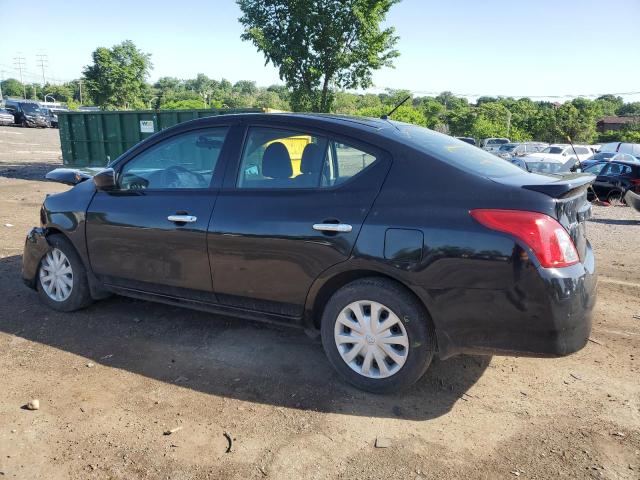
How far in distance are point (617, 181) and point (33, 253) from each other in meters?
14.5

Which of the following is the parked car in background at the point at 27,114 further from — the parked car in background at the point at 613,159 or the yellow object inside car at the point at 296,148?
the yellow object inside car at the point at 296,148

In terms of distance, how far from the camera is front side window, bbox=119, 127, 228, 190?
3.86 meters

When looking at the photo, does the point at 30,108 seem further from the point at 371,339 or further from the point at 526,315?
the point at 526,315

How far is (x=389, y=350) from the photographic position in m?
3.13

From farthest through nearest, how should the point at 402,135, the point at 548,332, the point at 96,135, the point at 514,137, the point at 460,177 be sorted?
the point at 514,137, the point at 96,135, the point at 402,135, the point at 460,177, the point at 548,332

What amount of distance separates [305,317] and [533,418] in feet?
4.98

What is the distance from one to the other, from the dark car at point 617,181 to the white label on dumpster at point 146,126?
12604 millimetres

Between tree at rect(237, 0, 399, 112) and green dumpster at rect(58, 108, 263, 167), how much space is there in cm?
347

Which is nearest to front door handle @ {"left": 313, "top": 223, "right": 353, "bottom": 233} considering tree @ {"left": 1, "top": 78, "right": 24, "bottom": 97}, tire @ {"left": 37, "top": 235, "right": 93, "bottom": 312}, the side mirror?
the side mirror

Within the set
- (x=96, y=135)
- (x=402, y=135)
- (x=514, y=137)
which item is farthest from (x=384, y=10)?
(x=514, y=137)

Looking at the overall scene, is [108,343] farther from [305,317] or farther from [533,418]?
[533,418]

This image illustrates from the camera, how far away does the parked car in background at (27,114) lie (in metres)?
41.0

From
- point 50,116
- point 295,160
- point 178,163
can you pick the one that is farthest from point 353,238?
point 50,116

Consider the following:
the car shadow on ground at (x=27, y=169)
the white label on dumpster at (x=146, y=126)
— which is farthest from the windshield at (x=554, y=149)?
the car shadow on ground at (x=27, y=169)
